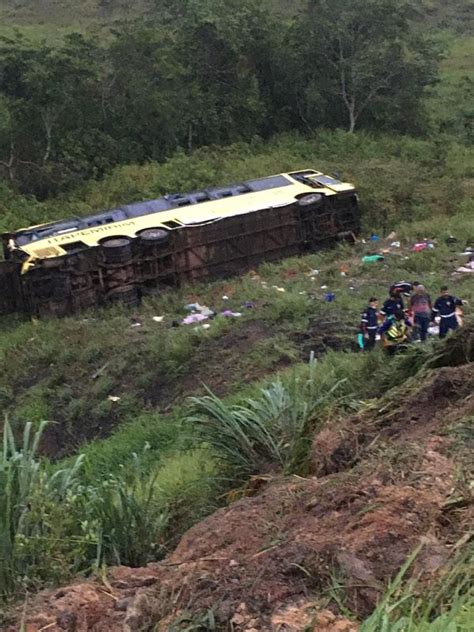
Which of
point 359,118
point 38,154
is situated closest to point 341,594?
point 38,154

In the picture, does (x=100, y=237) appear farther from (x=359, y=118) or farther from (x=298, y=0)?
(x=298, y=0)

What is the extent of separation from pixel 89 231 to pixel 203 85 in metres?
9.61

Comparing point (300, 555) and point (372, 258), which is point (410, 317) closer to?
point (372, 258)

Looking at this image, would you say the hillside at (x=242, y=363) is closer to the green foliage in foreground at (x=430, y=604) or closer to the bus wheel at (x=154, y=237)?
the green foliage in foreground at (x=430, y=604)

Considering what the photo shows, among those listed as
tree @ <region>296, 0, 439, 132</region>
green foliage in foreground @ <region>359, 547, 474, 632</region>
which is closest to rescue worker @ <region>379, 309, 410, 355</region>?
green foliage in foreground @ <region>359, 547, 474, 632</region>

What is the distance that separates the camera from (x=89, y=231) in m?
12.6

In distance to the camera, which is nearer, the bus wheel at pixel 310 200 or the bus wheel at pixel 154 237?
the bus wheel at pixel 154 237

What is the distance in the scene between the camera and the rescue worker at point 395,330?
302 inches

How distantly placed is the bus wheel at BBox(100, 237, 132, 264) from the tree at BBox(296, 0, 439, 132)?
33.8 ft

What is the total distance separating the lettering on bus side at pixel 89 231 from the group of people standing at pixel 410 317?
5.56 m

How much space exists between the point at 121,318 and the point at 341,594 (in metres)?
9.15

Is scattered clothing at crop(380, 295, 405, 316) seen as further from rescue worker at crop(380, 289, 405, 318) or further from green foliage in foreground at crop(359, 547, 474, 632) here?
green foliage in foreground at crop(359, 547, 474, 632)

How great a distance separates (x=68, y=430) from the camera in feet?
29.2

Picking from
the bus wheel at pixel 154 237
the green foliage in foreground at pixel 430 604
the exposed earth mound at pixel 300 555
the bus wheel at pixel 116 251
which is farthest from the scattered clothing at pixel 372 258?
the green foliage in foreground at pixel 430 604
